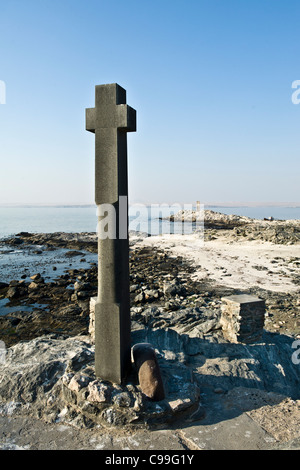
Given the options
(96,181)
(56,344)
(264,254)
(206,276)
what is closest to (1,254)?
(206,276)

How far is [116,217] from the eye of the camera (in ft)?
18.3

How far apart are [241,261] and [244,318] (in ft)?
50.6

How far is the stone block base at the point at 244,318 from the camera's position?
881cm

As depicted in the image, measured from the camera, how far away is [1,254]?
3344 centimetres

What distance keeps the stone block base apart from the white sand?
27.0ft

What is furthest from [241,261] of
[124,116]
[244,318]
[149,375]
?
[124,116]

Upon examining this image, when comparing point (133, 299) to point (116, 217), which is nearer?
point (116, 217)

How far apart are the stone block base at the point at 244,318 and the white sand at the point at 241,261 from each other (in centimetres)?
823

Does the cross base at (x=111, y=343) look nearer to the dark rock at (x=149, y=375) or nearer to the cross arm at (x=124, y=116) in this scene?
the dark rock at (x=149, y=375)

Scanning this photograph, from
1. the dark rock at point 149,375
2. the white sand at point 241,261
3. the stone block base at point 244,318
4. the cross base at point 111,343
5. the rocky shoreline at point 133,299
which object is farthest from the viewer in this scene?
the white sand at point 241,261

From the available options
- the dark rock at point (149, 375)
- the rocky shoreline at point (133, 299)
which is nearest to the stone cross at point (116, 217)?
the dark rock at point (149, 375)

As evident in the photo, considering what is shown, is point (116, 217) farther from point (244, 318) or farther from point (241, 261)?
point (241, 261)
